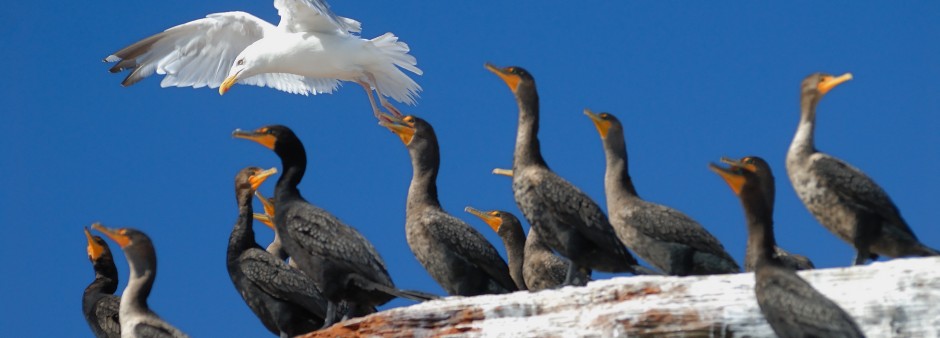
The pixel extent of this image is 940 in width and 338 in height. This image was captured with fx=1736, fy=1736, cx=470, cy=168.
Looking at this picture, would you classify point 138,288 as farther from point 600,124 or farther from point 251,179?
point 600,124

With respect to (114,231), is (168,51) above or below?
above

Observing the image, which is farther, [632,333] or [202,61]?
[202,61]

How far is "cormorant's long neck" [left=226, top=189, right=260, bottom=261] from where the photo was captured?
16453 mm

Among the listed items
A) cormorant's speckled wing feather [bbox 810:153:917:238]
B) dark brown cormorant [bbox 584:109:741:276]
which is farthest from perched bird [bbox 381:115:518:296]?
cormorant's speckled wing feather [bbox 810:153:917:238]

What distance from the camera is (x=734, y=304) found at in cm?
1347

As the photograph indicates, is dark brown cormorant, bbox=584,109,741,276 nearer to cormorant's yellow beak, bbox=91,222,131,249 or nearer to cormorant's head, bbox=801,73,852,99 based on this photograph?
cormorant's head, bbox=801,73,852,99

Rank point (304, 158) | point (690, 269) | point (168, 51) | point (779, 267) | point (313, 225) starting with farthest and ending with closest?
point (168, 51) → point (304, 158) → point (313, 225) → point (690, 269) → point (779, 267)

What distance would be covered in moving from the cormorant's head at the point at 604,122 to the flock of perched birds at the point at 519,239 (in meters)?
0.02

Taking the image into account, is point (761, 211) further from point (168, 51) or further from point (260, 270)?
point (168, 51)

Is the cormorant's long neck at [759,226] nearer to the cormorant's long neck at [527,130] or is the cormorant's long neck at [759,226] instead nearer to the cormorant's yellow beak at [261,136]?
the cormorant's long neck at [527,130]

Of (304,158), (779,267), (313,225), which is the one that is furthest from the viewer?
(304,158)

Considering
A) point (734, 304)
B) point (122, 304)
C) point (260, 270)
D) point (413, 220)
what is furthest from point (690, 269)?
point (122, 304)

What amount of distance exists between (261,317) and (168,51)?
406 inches

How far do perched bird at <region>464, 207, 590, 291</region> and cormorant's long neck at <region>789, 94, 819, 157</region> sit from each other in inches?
87.5
